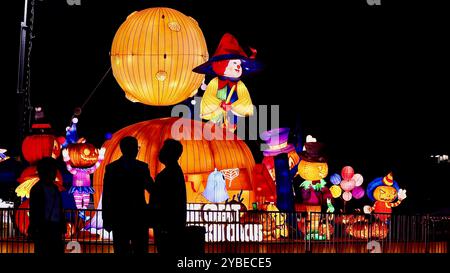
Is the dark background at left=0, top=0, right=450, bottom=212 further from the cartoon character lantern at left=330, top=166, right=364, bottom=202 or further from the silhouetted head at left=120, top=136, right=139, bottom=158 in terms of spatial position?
the silhouetted head at left=120, top=136, right=139, bottom=158

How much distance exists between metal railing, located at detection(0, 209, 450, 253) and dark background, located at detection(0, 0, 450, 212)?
20.4 feet

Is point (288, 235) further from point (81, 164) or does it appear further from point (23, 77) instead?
point (23, 77)

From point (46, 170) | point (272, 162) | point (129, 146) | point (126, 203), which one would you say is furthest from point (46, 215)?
point (272, 162)

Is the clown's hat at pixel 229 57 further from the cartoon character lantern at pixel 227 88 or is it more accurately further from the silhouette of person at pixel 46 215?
the silhouette of person at pixel 46 215

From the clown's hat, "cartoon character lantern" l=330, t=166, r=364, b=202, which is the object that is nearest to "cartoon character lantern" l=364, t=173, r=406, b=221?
"cartoon character lantern" l=330, t=166, r=364, b=202

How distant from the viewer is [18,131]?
20.7 m

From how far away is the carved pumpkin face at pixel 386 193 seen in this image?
68.8 ft

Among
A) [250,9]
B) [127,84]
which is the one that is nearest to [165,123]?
[127,84]

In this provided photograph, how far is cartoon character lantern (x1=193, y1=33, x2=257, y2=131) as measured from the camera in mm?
19516

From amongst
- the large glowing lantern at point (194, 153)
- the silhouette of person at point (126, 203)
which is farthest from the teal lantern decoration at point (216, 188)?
the silhouette of person at point (126, 203)

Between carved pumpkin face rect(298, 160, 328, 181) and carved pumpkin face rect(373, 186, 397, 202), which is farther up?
carved pumpkin face rect(298, 160, 328, 181)

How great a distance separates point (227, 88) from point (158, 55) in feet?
4.81

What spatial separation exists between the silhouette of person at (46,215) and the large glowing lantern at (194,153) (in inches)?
303

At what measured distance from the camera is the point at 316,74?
25672mm
